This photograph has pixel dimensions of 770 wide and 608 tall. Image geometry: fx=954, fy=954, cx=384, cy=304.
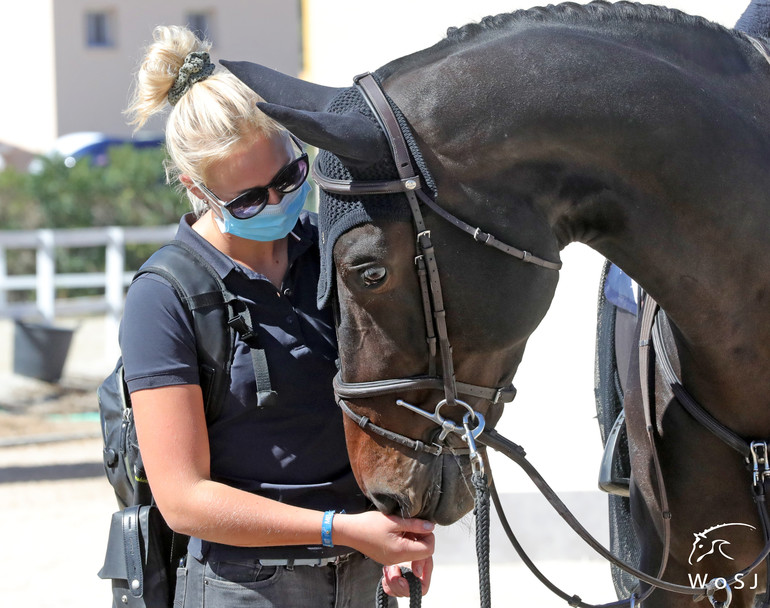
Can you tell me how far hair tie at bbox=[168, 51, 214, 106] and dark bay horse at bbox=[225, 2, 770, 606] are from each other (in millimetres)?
433

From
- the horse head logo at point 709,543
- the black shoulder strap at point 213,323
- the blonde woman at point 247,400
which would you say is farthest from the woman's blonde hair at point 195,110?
the horse head logo at point 709,543

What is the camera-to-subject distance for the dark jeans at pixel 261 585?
223cm

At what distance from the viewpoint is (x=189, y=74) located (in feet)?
7.56

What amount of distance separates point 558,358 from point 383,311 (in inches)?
128

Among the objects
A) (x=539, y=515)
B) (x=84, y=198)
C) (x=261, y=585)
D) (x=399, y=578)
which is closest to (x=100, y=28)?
(x=84, y=198)

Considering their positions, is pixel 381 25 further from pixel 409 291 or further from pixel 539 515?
pixel 409 291

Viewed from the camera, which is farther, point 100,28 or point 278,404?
point 100,28

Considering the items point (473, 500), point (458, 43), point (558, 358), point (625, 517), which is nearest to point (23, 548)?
point (558, 358)

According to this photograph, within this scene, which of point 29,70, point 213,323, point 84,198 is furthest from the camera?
point 29,70

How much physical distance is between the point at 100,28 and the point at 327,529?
29.4 metres

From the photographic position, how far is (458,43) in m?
1.92

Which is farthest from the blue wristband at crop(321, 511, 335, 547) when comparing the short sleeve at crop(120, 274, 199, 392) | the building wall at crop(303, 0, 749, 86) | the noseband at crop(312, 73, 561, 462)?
the building wall at crop(303, 0, 749, 86)

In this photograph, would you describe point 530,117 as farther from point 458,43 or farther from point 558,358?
point 558,358

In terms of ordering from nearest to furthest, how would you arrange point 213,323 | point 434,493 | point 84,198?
point 434,493, point 213,323, point 84,198
